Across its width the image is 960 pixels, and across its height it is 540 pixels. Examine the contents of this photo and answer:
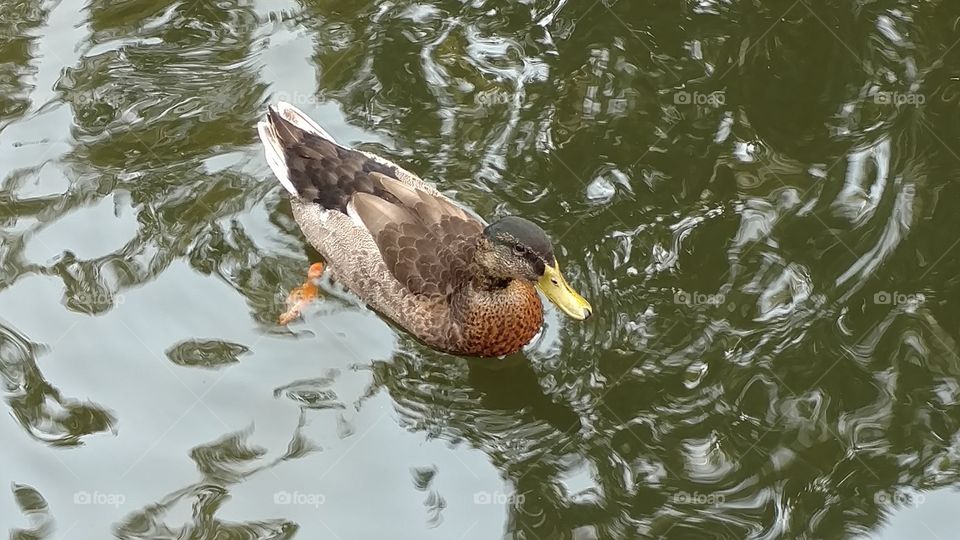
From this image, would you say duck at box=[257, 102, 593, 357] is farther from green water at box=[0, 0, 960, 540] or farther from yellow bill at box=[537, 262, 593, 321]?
green water at box=[0, 0, 960, 540]

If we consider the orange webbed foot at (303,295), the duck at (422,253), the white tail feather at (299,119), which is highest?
the white tail feather at (299,119)

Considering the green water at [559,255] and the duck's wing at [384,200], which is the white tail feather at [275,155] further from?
the green water at [559,255]

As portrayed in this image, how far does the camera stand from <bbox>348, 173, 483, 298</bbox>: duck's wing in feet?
22.4

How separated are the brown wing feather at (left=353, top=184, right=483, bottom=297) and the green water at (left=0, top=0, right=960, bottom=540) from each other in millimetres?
493

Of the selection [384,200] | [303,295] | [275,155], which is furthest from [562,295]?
[275,155]

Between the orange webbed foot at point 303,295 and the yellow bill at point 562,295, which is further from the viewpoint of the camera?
the orange webbed foot at point 303,295

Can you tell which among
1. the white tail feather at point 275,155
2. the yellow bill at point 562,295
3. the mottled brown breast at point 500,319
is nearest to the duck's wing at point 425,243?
the mottled brown breast at point 500,319

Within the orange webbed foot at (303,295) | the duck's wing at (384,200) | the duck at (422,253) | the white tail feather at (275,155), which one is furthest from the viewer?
the white tail feather at (275,155)

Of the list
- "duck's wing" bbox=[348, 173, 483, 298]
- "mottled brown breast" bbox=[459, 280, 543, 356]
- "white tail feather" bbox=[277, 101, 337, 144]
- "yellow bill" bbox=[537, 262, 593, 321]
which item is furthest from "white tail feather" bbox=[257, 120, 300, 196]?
"yellow bill" bbox=[537, 262, 593, 321]

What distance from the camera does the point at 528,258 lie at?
6.36 meters

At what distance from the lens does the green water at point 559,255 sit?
249 inches

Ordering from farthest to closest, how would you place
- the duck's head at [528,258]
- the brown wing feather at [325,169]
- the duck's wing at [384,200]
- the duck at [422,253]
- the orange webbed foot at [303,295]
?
the brown wing feather at [325,169]
the orange webbed foot at [303,295]
the duck's wing at [384,200]
the duck at [422,253]
the duck's head at [528,258]

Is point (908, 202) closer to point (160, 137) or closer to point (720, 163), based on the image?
point (720, 163)

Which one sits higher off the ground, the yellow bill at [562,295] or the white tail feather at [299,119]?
the white tail feather at [299,119]
